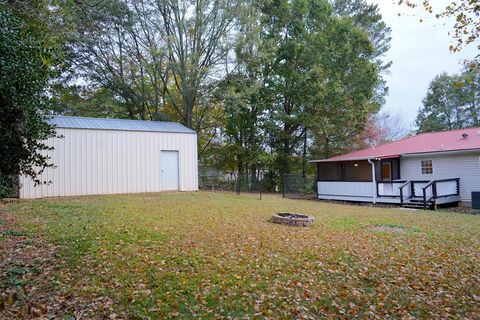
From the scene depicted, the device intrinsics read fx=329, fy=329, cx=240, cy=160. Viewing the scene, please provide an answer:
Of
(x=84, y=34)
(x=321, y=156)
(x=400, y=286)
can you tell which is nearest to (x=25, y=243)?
(x=400, y=286)

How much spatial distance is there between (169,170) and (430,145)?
1359 centimetres

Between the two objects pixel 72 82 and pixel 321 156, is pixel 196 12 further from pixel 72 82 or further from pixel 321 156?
pixel 321 156

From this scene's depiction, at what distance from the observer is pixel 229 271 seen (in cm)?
488

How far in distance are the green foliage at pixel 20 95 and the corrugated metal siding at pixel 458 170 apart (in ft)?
54.4

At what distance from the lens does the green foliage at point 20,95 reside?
500 centimetres

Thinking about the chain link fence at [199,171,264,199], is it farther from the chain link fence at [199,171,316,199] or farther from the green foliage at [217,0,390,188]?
the green foliage at [217,0,390,188]

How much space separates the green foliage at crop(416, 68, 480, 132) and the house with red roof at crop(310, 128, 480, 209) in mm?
18264

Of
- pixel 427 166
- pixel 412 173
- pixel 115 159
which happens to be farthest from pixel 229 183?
pixel 427 166

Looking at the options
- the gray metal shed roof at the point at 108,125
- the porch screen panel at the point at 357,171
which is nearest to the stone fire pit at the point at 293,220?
the gray metal shed roof at the point at 108,125

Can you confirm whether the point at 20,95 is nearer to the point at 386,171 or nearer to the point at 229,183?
the point at 386,171

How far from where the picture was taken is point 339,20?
23.3 meters

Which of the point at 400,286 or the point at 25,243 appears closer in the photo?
the point at 400,286

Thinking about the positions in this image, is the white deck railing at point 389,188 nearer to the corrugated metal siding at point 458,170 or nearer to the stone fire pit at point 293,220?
the corrugated metal siding at point 458,170

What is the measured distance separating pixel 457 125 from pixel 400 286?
3621cm
